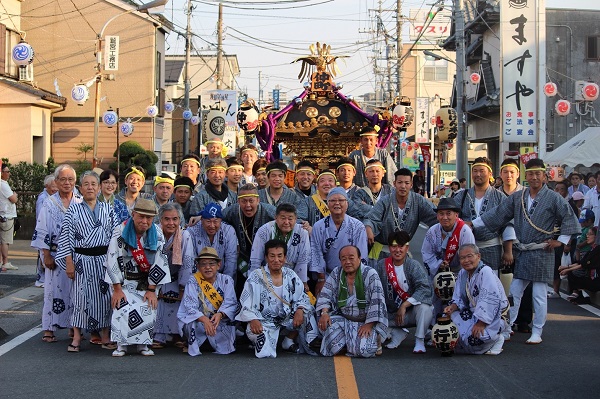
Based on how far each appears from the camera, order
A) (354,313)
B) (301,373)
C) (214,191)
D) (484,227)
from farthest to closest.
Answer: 1. (214,191)
2. (484,227)
3. (354,313)
4. (301,373)

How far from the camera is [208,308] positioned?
794 centimetres

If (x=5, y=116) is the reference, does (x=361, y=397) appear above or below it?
below

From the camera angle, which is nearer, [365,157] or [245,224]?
[245,224]

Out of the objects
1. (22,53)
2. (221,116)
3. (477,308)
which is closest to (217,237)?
(477,308)

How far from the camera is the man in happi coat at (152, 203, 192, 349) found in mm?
8219

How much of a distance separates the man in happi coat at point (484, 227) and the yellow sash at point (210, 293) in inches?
115

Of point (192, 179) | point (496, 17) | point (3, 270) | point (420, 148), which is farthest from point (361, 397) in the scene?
point (420, 148)

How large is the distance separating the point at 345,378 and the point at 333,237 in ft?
7.22

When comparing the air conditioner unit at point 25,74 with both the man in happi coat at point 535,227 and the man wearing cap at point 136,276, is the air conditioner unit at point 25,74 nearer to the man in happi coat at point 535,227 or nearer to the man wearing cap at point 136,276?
the man wearing cap at point 136,276

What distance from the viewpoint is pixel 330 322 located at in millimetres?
7754

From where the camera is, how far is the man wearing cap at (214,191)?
9227mm

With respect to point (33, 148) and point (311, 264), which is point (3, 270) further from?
point (33, 148)

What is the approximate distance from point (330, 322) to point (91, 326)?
2350mm

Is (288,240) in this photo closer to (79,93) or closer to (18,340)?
(18,340)
